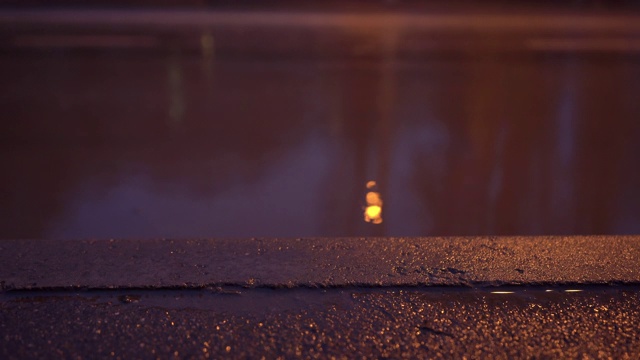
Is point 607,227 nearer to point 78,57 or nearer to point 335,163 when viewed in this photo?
point 335,163

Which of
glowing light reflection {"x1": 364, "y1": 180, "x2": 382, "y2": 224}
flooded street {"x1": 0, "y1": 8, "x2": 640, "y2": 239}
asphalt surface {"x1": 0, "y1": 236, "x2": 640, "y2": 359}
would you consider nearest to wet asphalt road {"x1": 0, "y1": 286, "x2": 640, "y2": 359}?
asphalt surface {"x1": 0, "y1": 236, "x2": 640, "y2": 359}

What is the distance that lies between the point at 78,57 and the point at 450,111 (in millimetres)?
5277

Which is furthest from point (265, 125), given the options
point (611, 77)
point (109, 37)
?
point (109, 37)

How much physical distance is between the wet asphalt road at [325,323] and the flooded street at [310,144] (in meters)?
1.15

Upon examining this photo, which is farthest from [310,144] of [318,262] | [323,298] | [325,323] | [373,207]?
[325,323]

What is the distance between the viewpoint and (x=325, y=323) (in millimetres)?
2729

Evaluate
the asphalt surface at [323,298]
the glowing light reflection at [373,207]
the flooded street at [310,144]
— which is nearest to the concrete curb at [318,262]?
the asphalt surface at [323,298]

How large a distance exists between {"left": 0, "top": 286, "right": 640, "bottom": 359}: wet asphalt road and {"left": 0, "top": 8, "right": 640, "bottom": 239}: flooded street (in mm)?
1155

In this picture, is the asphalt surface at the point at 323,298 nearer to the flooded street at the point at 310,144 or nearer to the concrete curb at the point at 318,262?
the concrete curb at the point at 318,262

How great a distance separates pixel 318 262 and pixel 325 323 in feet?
1.76

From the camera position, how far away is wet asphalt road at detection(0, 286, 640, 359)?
2559 mm

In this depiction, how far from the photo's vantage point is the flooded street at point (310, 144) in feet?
14.3

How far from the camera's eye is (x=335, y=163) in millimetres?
5344

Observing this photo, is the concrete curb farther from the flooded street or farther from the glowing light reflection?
the glowing light reflection
